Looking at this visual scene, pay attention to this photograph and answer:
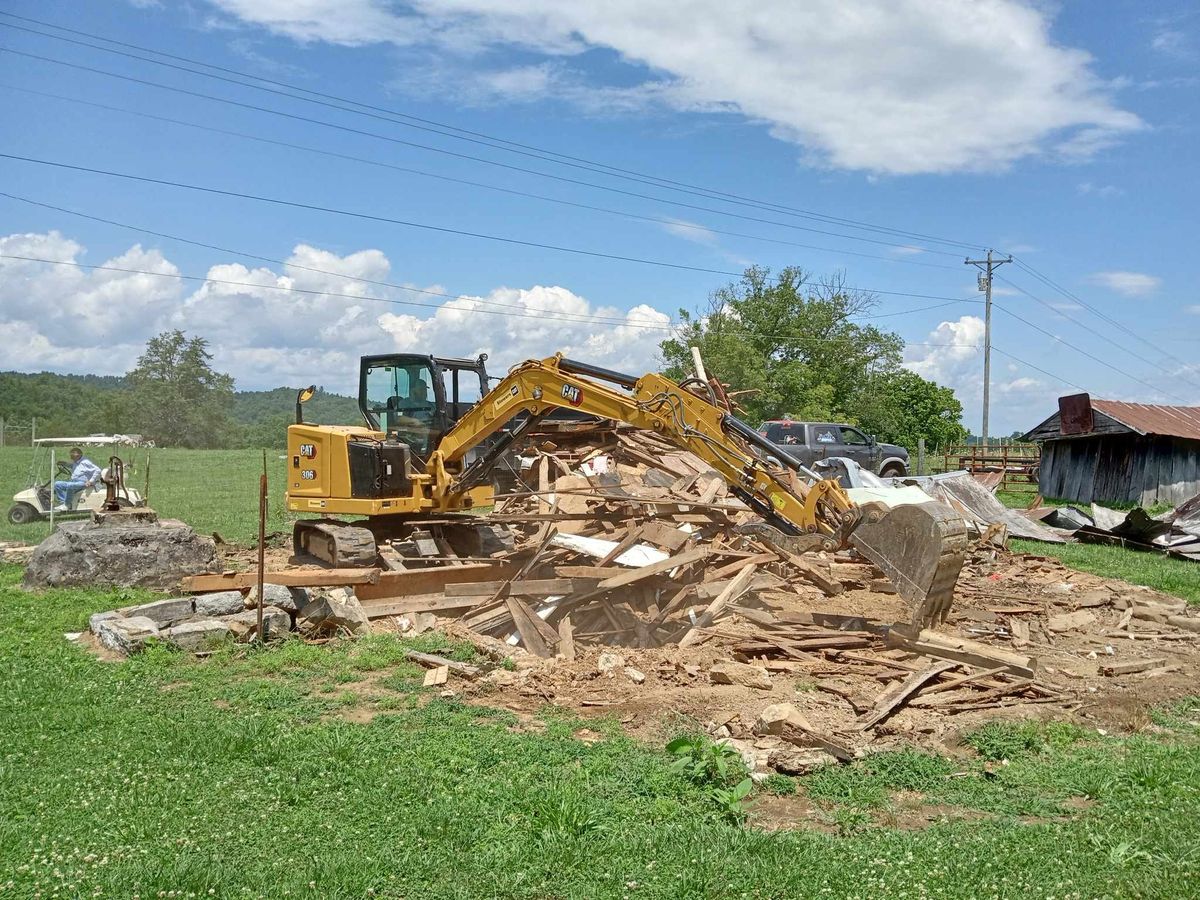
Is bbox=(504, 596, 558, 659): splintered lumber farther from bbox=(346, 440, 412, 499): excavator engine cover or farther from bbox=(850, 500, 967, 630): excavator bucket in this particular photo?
bbox=(850, 500, 967, 630): excavator bucket

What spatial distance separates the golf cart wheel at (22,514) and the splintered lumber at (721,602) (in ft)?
57.0

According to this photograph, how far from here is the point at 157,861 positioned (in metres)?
4.41

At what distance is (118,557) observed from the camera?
1173cm

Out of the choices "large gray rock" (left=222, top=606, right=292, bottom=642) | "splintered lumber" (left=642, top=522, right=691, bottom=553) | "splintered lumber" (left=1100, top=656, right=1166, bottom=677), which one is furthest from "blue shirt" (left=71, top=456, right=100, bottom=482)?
"splintered lumber" (left=1100, top=656, right=1166, bottom=677)

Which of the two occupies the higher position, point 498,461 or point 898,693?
point 498,461

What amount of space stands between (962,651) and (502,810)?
478 centimetres

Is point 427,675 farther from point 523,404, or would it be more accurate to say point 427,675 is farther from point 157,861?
point 523,404

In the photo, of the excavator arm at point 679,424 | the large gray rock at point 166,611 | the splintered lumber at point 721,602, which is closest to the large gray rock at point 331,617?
the large gray rock at point 166,611

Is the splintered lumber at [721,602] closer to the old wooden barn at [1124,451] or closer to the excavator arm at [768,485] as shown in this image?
the excavator arm at [768,485]

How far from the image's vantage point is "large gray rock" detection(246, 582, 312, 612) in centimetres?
937

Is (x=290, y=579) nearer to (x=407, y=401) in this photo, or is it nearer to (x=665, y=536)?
(x=407, y=401)

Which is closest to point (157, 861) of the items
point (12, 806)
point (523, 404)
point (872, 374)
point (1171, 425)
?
point (12, 806)

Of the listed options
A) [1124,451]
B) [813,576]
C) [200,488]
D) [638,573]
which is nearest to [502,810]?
[638,573]

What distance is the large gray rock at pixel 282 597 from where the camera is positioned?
30.7ft
